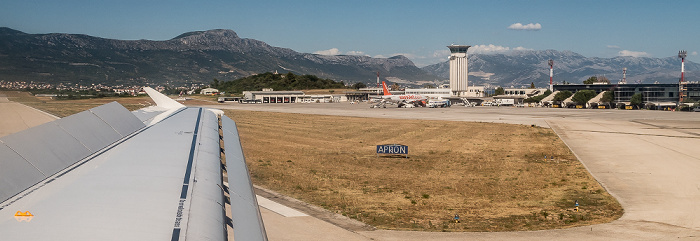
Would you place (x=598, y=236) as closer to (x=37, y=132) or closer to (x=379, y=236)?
(x=379, y=236)

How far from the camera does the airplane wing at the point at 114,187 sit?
18.4ft

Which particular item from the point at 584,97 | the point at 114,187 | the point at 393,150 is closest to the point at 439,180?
the point at 393,150

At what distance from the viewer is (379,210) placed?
2558 centimetres

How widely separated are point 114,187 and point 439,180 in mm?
28365

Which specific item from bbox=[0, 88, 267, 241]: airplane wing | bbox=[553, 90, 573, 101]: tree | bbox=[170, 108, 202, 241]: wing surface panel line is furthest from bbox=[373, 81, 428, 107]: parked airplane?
bbox=[170, 108, 202, 241]: wing surface panel line

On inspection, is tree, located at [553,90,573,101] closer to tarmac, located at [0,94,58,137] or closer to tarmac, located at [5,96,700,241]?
tarmac, located at [5,96,700,241]

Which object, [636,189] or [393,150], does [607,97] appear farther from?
[636,189]

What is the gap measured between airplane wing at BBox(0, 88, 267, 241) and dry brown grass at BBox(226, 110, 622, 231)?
43.8 ft

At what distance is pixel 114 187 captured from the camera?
7133 mm

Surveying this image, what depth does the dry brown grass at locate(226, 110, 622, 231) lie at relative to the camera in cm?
2467

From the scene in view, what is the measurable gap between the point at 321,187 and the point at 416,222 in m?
8.78

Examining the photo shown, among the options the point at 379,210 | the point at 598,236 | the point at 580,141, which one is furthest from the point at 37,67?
the point at 580,141

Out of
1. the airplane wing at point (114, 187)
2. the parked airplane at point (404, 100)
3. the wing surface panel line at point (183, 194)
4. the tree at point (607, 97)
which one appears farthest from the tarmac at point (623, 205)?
the tree at point (607, 97)

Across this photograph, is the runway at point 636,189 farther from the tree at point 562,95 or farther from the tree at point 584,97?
the tree at point 562,95
